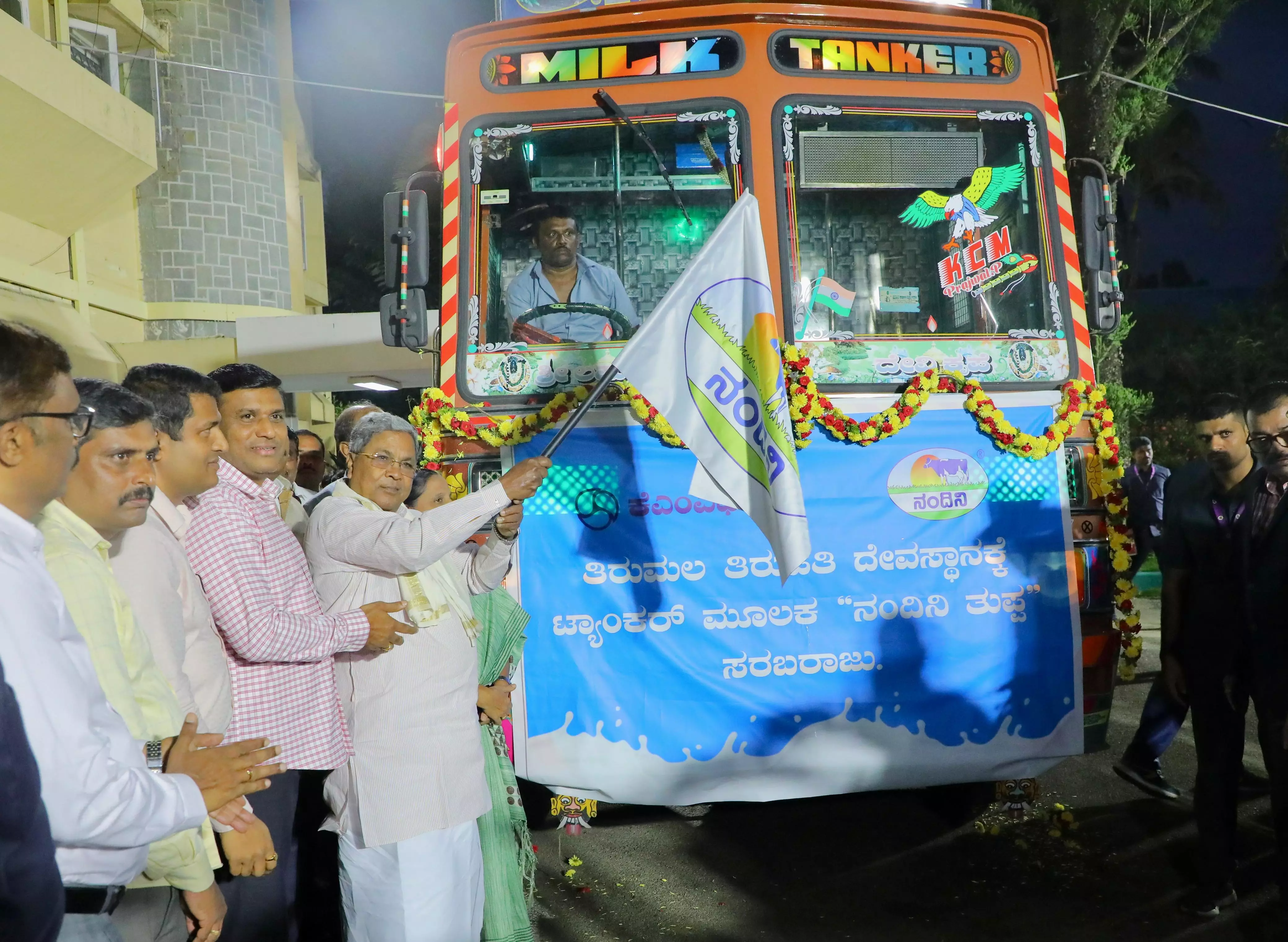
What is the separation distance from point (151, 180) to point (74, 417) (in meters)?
16.4

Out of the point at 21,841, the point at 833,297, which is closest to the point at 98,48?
the point at 833,297

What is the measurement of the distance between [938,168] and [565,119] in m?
1.63

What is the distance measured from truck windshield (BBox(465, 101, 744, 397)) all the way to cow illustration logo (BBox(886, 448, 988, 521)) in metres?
1.29

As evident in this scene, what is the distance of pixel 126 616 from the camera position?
231 cm

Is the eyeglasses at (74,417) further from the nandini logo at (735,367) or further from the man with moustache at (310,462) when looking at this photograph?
the man with moustache at (310,462)

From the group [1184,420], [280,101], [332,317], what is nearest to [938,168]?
[332,317]

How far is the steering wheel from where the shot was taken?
472 cm

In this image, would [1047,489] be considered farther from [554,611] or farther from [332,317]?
[332,317]

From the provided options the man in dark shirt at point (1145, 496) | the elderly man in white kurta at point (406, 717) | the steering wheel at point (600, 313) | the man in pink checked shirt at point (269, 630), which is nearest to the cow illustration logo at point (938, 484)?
the steering wheel at point (600, 313)

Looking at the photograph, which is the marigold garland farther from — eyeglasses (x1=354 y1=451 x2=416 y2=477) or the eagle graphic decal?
eyeglasses (x1=354 y1=451 x2=416 y2=477)

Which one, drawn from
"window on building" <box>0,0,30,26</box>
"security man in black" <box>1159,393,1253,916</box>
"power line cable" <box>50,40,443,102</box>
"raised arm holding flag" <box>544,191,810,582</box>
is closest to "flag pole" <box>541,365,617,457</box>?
"raised arm holding flag" <box>544,191,810,582</box>

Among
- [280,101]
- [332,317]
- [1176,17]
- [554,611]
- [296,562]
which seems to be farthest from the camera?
[280,101]

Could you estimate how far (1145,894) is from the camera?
162 inches

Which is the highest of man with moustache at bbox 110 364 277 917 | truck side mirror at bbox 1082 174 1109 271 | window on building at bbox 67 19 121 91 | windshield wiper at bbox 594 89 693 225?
window on building at bbox 67 19 121 91
